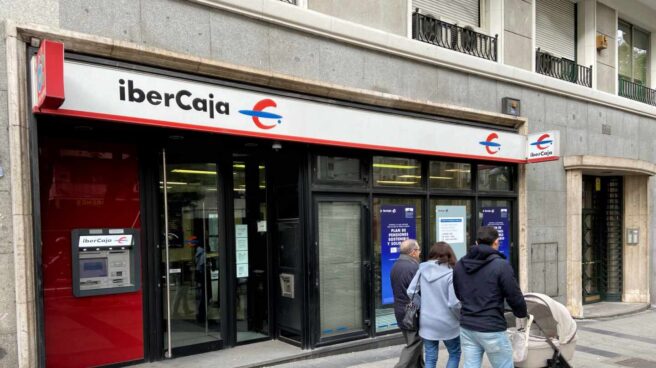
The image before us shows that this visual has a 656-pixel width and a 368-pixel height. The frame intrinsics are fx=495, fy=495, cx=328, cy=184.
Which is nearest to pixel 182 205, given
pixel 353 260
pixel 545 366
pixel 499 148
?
pixel 353 260

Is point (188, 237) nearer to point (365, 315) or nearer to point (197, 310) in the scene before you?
point (197, 310)

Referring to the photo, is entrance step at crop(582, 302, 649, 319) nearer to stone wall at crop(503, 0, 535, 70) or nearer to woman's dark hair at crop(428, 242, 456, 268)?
stone wall at crop(503, 0, 535, 70)

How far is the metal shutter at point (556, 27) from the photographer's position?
10.4 metres

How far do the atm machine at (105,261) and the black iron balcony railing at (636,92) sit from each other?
11728mm

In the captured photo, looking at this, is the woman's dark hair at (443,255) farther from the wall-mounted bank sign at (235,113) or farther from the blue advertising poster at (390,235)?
the blue advertising poster at (390,235)

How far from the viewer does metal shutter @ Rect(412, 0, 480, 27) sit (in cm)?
845

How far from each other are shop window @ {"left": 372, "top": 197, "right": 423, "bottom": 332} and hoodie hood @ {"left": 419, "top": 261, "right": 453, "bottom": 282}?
7.78ft

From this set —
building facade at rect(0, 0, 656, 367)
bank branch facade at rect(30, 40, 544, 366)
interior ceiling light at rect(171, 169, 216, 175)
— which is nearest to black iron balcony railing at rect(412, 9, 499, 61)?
building facade at rect(0, 0, 656, 367)

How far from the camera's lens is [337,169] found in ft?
22.7

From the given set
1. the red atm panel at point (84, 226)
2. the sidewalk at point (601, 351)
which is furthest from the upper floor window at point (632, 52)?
the red atm panel at point (84, 226)

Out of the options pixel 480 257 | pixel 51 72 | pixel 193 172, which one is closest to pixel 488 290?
pixel 480 257

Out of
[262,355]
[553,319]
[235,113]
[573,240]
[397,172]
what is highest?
[235,113]

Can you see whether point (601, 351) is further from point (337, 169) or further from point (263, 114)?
point (263, 114)

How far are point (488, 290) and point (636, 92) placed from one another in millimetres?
11063
